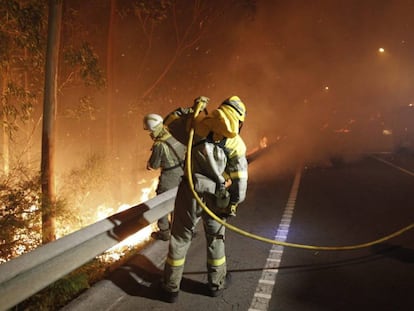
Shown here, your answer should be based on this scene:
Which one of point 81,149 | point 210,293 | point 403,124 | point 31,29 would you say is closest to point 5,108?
point 31,29

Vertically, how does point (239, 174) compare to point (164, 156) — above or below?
above

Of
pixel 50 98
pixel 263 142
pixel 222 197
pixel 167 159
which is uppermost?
pixel 50 98

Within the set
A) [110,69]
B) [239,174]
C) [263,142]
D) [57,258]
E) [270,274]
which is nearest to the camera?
[57,258]

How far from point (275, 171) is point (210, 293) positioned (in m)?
8.85

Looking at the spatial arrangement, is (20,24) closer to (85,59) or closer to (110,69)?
(85,59)

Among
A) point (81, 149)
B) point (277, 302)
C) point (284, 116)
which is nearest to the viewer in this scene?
point (277, 302)

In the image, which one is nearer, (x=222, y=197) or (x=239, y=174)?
(x=239, y=174)

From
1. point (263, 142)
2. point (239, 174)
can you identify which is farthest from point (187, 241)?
point (263, 142)

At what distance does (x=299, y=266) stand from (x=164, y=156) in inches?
92.9

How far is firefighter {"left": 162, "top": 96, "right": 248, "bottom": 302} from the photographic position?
10.5 ft

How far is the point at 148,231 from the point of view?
20.8 ft

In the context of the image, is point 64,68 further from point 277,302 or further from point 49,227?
point 277,302

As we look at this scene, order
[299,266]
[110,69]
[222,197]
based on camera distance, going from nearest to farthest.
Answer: [222,197]
[299,266]
[110,69]

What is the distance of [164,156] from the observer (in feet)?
16.7
